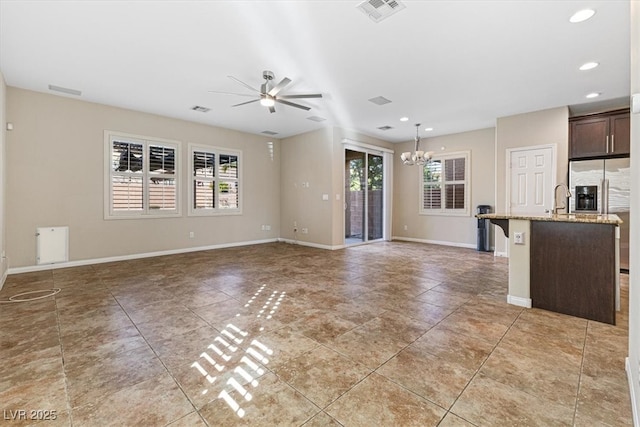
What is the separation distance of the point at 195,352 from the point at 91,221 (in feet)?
14.3

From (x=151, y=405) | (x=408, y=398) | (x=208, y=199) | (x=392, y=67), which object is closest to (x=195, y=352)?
(x=151, y=405)

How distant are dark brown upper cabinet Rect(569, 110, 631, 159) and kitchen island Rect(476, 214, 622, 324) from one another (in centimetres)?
278

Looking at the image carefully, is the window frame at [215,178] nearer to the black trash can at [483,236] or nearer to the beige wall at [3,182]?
the beige wall at [3,182]

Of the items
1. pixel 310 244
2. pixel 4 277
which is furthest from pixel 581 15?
pixel 4 277

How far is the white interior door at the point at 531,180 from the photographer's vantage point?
205 inches

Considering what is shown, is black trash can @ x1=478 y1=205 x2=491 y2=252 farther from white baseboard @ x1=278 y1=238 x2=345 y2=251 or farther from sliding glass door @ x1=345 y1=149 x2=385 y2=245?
white baseboard @ x1=278 y1=238 x2=345 y2=251

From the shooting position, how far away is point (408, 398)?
5.37ft

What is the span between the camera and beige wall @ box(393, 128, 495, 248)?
671cm

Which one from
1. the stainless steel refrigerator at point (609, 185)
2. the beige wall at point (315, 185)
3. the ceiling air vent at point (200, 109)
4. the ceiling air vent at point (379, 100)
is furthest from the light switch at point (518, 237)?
the ceiling air vent at point (200, 109)

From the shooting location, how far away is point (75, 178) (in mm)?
4902

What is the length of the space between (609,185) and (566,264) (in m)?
3.01

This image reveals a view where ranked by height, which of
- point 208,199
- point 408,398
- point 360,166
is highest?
point 360,166

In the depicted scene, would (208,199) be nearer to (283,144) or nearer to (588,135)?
(283,144)

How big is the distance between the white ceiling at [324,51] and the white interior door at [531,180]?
87 cm
